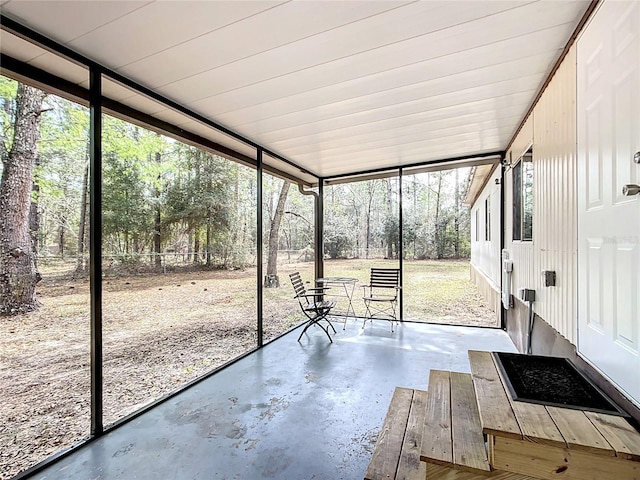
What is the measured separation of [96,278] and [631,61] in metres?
2.87

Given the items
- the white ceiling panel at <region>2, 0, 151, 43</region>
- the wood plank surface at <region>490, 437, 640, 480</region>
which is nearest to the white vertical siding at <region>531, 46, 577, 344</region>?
the wood plank surface at <region>490, 437, 640, 480</region>

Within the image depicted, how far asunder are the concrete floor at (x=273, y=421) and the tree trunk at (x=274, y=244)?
4640 millimetres

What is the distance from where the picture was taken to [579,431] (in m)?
1.07

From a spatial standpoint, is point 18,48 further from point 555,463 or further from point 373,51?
point 555,463

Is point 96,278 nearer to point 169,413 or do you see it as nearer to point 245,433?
point 169,413

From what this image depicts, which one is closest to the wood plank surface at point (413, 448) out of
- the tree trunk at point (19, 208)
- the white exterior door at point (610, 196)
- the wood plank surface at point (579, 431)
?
the wood plank surface at point (579, 431)

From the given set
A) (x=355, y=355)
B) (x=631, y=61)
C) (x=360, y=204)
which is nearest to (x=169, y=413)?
(x=355, y=355)

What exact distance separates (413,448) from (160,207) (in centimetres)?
699

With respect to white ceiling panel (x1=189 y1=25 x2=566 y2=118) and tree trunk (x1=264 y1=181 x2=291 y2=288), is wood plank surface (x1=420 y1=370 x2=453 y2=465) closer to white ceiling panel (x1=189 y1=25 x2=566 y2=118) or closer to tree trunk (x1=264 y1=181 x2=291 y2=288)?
white ceiling panel (x1=189 y1=25 x2=566 y2=118)

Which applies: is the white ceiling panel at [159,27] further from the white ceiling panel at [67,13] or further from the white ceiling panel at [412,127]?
the white ceiling panel at [412,127]

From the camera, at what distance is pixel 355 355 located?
3.54 m

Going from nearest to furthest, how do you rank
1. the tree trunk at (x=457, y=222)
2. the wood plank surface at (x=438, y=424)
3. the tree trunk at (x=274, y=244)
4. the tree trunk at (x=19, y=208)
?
the wood plank surface at (x=438, y=424) → the tree trunk at (x=19, y=208) → the tree trunk at (x=274, y=244) → the tree trunk at (x=457, y=222)

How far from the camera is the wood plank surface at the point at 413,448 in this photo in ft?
4.59

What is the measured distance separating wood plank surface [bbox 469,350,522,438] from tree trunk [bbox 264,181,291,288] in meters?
6.86
